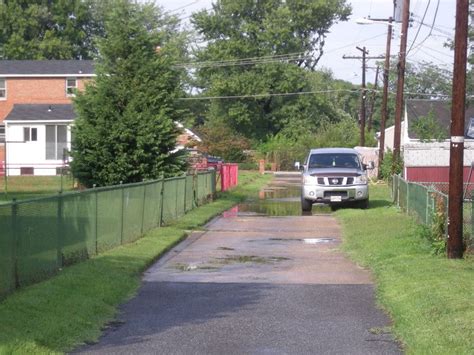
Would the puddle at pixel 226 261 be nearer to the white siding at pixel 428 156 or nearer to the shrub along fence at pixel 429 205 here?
the shrub along fence at pixel 429 205

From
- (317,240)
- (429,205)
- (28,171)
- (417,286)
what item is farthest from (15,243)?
(28,171)

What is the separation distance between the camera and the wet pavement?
30.2 ft

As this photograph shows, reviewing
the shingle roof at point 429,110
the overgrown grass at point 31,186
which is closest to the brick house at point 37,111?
the overgrown grass at point 31,186

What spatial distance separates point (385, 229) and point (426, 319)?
10.7 meters

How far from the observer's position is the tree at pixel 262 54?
257 feet

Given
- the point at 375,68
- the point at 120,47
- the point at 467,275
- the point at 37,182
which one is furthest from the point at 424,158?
the point at 375,68

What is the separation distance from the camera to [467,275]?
1295 centimetres

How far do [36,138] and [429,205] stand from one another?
35.2 m

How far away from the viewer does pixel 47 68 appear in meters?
55.6

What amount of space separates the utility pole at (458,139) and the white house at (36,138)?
1429 inches

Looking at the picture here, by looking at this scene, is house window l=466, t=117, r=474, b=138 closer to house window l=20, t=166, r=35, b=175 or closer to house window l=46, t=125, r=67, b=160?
house window l=46, t=125, r=67, b=160

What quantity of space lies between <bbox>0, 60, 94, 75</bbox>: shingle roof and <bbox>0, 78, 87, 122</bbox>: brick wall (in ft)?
1.41

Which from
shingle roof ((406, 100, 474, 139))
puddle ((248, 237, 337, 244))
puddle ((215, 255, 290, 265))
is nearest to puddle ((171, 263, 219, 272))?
puddle ((215, 255, 290, 265))

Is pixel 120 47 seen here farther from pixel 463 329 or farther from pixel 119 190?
pixel 463 329
